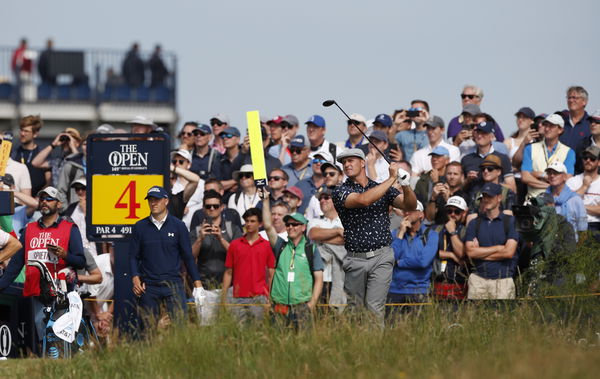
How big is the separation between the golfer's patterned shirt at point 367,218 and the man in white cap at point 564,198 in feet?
11.4

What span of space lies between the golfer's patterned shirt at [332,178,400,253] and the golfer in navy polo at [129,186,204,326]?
2.00 m

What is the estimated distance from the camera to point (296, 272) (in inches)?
551

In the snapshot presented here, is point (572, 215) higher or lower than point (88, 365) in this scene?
higher

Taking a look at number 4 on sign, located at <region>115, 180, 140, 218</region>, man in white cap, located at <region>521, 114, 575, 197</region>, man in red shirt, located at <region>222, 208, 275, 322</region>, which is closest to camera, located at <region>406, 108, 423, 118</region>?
man in white cap, located at <region>521, 114, 575, 197</region>

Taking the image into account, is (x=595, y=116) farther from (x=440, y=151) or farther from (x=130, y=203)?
(x=130, y=203)

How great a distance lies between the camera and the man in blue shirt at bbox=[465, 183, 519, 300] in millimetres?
14367

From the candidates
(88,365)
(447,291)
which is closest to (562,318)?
(447,291)

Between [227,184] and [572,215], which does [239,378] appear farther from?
[227,184]

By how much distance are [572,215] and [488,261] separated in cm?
148

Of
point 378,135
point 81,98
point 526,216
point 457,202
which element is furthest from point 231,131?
point 81,98

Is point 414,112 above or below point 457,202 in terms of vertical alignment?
above

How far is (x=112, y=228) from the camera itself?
14.8 meters

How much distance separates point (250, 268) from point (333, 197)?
2336 millimetres

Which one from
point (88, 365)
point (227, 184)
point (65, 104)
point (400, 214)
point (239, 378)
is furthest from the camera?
point (65, 104)
